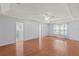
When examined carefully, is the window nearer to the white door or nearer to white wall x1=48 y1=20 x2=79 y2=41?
white wall x1=48 y1=20 x2=79 y2=41

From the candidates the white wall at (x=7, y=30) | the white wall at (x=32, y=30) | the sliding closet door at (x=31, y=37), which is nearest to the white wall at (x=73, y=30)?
the white wall at (x=32, y=30)

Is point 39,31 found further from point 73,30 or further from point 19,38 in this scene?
point 73,30

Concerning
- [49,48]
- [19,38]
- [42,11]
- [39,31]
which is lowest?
[49,48]

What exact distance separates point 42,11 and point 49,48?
0.59m

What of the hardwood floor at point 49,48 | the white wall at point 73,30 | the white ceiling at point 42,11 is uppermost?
the white ceiling at point 42,11

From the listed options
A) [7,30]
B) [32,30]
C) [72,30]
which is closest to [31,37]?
[32,30]

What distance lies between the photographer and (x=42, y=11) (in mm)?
1381

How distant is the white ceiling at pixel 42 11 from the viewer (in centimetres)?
127

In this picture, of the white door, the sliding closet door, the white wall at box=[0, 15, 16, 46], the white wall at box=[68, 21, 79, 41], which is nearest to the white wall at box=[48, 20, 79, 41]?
the white wall at box=[68, 21, 79, 41]

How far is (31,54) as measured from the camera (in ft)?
4.46

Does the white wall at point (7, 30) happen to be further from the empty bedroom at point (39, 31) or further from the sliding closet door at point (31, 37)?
the sliding closet door at point (31, 37)

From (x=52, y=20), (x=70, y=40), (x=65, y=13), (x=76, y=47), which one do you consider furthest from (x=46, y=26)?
(x=76, y=47)

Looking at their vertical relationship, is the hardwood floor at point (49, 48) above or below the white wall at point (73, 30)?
below

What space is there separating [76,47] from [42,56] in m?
0.55
